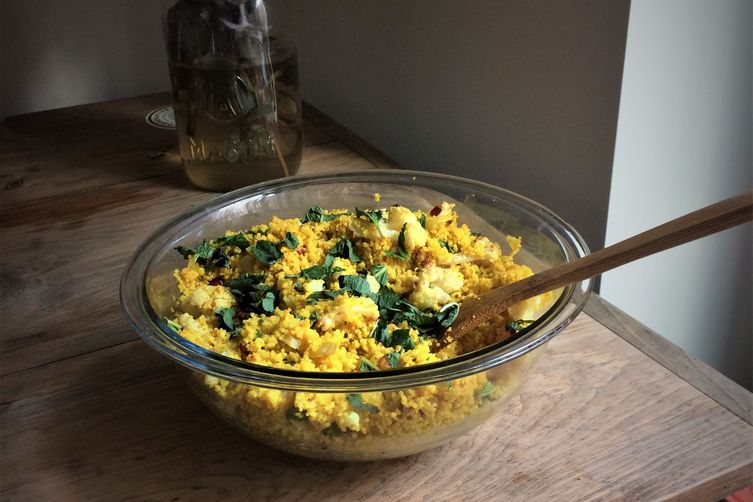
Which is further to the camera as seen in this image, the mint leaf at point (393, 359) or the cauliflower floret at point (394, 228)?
the cauliflower floret at point (394, 228)

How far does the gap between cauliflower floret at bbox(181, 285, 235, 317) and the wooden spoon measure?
19 centimetres

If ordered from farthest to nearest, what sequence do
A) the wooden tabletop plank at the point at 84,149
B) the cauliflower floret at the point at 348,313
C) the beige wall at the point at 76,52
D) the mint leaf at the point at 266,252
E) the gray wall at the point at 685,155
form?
1. the beige wall at the point at 76,52
2. the wooden tabletop plank at the point at 84,149
3. the gray wall at the point at 685,155
4. the mint leaf at the point at 266,252
5. the cauliflower floret at the point at 348,313

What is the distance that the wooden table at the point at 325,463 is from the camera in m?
0.62

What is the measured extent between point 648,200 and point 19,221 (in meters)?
0.85

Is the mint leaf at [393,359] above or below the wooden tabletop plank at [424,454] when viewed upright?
above

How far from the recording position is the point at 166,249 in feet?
2.45

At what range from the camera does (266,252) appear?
722mm

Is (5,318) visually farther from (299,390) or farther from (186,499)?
(299,390)

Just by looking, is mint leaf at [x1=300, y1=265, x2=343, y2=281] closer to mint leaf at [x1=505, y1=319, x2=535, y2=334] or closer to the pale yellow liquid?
mint leaf at [x1=505, y1=319, x2=535, y2=334]

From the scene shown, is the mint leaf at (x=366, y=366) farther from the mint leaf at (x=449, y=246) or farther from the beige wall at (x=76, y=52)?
the beige wall at (x=76, y=52)

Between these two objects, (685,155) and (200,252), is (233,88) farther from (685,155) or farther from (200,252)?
(685,155)

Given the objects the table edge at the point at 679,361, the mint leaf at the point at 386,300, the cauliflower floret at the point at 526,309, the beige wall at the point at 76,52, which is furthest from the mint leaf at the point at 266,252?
the beige wall at the point at 76,52

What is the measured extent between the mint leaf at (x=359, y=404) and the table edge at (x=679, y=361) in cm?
34

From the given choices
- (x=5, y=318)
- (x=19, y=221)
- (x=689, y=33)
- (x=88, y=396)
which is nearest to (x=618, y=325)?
(x=689, y=33)
